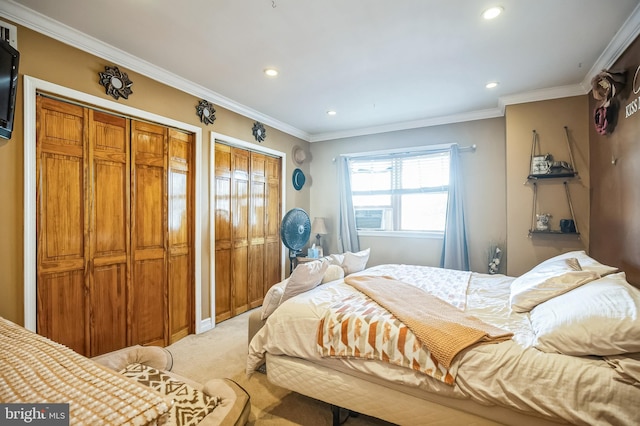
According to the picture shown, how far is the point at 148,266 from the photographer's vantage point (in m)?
2.67

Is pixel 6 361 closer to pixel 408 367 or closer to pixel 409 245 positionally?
pixel 408 367

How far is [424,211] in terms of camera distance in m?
4.10

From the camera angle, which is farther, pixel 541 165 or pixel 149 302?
pixel 541 165

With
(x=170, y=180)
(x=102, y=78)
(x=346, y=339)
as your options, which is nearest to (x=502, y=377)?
(x=346, y=339)

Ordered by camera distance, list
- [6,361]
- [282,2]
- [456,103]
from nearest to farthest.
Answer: [6,361] → [282,2] → [456,103]

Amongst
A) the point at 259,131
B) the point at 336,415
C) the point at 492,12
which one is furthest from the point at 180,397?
the point at 259,131

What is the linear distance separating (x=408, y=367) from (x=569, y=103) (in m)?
3.30

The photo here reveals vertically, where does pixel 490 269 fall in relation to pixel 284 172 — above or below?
below

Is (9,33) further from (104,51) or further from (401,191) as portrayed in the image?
(401,191)

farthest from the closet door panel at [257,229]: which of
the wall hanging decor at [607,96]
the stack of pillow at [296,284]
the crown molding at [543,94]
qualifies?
the wall hanging decor at [607,96]

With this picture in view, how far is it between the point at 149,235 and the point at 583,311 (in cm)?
319

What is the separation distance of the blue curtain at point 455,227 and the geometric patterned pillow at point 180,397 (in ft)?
10.7

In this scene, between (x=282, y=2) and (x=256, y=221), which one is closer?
(x=282, y=2)

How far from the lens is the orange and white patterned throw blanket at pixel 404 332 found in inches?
54.7
